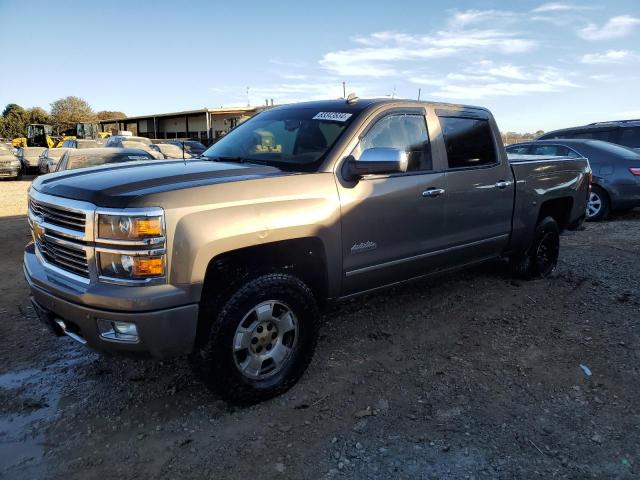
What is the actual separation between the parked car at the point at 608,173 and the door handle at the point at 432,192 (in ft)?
22.0

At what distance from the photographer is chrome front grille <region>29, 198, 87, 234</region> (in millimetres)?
2796

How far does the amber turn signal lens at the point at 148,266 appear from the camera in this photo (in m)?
2.64

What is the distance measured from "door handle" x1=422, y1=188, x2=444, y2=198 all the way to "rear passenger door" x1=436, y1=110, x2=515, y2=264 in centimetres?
12

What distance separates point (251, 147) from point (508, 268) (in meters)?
3.51

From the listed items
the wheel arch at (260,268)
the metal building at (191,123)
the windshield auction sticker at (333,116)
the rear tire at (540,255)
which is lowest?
the rear tire at (540,255)

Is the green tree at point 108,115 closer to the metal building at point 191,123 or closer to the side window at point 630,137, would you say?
the metal building at point 191,123

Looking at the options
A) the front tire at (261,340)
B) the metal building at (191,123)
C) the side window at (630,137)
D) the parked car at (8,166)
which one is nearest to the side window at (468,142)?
the front tire at (261,340)

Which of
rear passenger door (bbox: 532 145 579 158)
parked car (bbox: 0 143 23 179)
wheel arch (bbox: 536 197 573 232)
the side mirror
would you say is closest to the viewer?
the side mirror

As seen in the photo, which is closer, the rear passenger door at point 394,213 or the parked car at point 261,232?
the parked car at point 261,232

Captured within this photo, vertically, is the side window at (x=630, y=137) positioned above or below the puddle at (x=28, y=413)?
above

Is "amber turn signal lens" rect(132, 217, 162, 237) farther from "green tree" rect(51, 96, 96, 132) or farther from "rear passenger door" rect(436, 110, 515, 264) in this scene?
"green tree" rect(51, 96, 96, 132)

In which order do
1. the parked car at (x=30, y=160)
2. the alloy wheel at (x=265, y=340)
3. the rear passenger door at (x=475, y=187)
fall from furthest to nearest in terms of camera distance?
the parked car at (x=30, y=160), the rear passenger door at (x=475, y=187), the alloy wheel at (x=265, y=340)

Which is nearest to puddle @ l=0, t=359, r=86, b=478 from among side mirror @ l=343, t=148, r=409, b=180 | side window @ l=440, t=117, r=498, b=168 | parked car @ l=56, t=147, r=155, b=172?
side mirror @ l=343, t=148, r=409, b=180

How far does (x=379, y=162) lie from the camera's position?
11.0 ft
